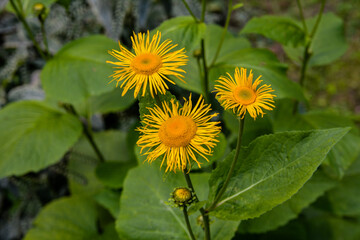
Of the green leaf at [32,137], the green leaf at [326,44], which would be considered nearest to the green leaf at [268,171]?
the green leaf at [32,137]

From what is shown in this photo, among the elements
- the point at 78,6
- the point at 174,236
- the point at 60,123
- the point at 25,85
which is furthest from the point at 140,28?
the point at 174,236

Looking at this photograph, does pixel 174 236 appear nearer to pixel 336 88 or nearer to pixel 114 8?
pixel 114 8

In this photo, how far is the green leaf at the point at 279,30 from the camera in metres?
1.49

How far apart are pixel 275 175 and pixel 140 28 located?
192cm

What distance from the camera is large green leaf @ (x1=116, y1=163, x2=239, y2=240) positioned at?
1.24 m

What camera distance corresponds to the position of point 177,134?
78 centimetres

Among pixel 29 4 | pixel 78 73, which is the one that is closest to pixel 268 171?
pixel 78 73

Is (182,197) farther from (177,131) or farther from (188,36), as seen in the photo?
(188,36)

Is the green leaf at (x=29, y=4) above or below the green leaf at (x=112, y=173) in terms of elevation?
above

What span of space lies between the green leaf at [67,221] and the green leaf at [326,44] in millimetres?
1477

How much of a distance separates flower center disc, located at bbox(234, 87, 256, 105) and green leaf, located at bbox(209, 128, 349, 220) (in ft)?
0.65

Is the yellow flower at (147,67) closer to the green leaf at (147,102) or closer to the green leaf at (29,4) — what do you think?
the green leaf at (147,102)

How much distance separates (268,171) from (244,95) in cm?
30

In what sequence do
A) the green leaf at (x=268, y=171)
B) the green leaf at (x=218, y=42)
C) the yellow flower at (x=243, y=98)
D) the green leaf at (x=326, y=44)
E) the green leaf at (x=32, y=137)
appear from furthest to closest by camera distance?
the green leaf at (x=326, y=44) < the green leaf at (x=218, y=42) < the green leaf at (x=32, y=137) < the green leaf at (x=268, y=171) < the yellow flower at (x=243, y=98)
